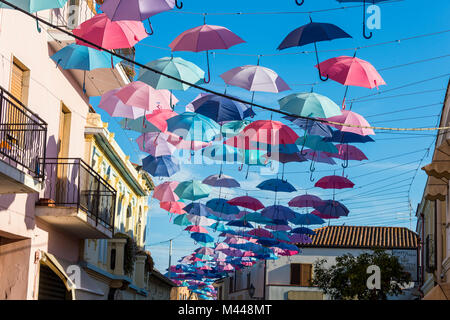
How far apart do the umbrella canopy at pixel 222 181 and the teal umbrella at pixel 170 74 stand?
33.9ft

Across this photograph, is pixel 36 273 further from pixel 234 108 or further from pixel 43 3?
pixel 43 3

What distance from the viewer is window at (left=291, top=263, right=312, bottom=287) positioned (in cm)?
5369

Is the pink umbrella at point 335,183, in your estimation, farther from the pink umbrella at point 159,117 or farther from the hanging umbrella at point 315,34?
the hanging umbrella at point 315,34

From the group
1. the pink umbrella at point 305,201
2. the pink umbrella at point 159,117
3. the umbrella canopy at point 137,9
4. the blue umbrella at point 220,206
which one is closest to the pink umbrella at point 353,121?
the pink umbrella at point 159,117

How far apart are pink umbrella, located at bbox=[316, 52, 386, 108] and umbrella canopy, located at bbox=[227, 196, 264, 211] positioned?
12504 millimetres

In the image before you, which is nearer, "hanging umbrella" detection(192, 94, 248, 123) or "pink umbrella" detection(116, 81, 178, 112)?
"pink umbrella" detection(116, 81, 178, 112)

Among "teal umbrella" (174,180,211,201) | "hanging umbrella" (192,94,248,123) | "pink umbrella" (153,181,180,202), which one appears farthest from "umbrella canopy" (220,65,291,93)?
"pink umbrella" (153,181,180,202)

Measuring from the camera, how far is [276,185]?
81.3 feet

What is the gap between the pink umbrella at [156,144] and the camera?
20.0 m

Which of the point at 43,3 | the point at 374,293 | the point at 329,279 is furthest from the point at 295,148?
the point at 329,279

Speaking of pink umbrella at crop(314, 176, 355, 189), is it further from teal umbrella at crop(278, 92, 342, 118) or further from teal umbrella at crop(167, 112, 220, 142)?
teal umbrella at crop(278, 92, 342, 118)

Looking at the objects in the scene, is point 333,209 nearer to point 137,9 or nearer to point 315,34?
point 315,34

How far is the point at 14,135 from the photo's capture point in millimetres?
15422

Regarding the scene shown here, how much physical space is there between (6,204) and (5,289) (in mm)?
2642
